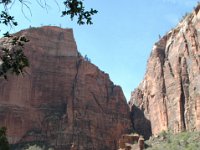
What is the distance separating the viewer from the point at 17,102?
306 feet

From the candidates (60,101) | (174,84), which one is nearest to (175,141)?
(174,84)

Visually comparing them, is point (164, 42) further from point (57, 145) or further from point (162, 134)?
point (57, 145)

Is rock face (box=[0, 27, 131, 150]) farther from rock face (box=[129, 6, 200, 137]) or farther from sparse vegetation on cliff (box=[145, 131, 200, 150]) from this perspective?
sparse vegetation on cliff (box=[145, 131, 200, 150])

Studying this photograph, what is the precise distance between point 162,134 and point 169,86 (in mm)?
11962

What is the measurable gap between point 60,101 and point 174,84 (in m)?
23.3

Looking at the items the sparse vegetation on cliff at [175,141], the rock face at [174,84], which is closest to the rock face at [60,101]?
the rock face at [174,84]

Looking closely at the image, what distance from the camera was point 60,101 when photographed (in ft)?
320

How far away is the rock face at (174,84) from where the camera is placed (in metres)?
82.4

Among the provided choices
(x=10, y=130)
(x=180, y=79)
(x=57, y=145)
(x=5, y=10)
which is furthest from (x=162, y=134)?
(x=5, y=10)

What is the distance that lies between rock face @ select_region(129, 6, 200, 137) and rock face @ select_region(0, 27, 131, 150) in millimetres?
5558

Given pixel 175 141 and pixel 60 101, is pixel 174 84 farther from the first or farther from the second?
pixel 60 101

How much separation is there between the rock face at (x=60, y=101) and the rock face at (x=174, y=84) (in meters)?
Answer: 5.56

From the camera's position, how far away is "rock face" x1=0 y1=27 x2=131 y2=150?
9044cm

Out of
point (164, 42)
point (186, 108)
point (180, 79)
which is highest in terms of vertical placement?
point (164, 42)
